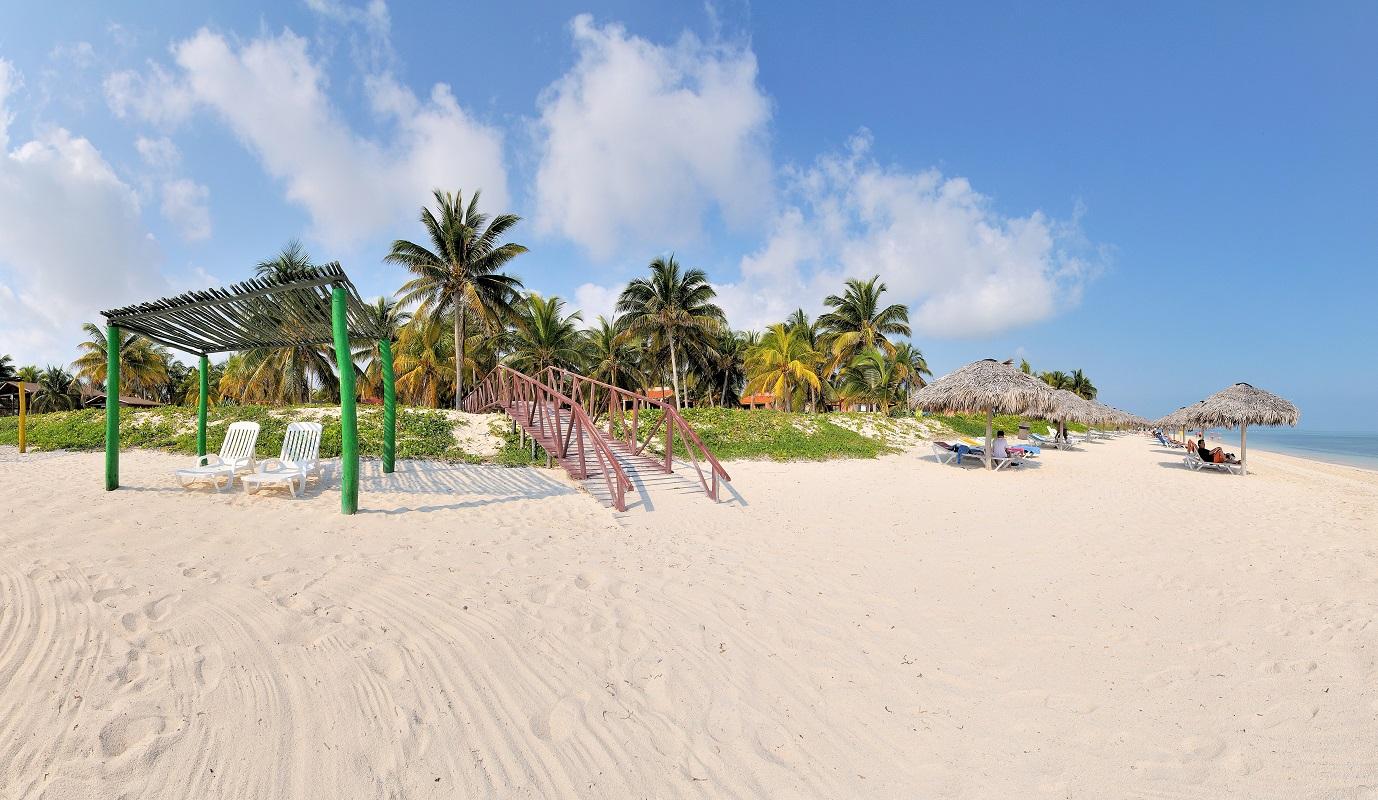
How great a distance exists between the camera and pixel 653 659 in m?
3.20

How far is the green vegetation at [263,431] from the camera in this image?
11125mm

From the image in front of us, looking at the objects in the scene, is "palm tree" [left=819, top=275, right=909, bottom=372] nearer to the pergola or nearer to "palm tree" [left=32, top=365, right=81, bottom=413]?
the pergola

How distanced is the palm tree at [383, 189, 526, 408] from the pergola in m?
12.2

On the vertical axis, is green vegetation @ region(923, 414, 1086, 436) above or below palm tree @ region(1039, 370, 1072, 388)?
below

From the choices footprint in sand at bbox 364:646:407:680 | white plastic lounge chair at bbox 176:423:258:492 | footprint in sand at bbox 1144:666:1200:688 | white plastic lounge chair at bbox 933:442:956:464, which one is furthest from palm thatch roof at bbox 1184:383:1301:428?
white plastic lounge chair at bbox 176:423:258:492

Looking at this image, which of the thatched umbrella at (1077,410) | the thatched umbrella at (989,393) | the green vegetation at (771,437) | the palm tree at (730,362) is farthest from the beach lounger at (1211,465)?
the palm tree at (730,362)

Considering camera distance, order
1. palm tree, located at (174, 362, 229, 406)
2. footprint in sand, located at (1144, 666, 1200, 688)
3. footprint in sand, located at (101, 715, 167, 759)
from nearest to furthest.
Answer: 1. footprint in sand, located at (101, 715, 167, 759)
2. footprint in sand, located at (1144, 666, 1200, 688)
3. palm tree, located at (174, 362, 229, 406)

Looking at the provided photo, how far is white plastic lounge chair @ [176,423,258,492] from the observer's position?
7.05 m

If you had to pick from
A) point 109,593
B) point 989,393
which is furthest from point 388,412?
point 989,393

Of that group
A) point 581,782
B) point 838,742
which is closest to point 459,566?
point 581,782

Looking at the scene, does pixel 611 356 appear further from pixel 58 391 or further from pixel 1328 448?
pixel 1328 448

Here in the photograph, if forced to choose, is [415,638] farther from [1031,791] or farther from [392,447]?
[392,447]

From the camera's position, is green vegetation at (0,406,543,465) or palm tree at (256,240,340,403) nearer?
green vegetation at (0,406,543,465)

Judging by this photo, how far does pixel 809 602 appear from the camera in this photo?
13.7ft
